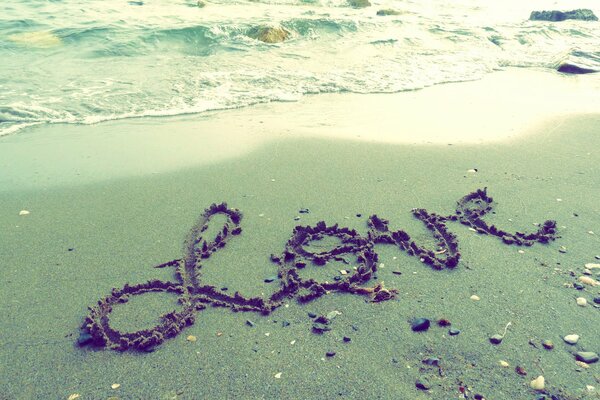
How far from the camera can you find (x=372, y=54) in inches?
373

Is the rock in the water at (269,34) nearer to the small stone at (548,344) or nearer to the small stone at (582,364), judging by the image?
the small stone at (548,344)

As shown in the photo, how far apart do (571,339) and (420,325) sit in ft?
2.61

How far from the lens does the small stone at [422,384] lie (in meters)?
2.35

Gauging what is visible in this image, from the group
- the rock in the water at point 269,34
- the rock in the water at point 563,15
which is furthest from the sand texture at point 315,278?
the rock in the water at point 563,15

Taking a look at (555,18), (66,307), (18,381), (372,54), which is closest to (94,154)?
(66,307)

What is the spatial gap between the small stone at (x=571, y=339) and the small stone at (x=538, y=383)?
1.17 feet

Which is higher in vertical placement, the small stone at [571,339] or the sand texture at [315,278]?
the small stone at [571,339]

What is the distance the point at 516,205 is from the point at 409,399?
95.3 inches

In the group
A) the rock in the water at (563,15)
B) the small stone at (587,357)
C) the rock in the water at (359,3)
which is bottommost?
the small stone at (587,357)

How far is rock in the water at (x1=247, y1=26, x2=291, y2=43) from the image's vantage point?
413 inches

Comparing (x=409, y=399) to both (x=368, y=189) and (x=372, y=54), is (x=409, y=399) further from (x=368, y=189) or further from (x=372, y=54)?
(x=372, y=54)

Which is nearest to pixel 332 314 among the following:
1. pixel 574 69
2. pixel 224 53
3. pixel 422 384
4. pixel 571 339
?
pixel 422 384

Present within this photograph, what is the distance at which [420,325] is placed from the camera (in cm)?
274

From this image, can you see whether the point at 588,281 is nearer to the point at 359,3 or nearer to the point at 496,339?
the point at 496,339
